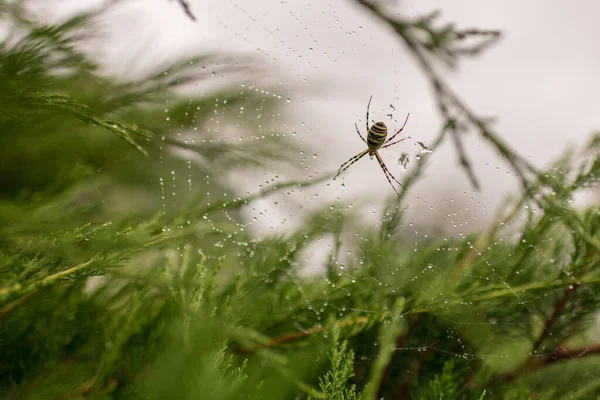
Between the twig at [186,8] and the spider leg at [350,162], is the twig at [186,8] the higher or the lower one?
the higher one

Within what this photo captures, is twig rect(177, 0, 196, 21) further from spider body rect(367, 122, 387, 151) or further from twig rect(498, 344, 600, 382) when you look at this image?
twig rect(498, 344, 600, 382)

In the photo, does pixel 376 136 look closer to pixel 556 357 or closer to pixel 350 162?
pixel 350 162

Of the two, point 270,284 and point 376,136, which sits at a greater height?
point 376,136

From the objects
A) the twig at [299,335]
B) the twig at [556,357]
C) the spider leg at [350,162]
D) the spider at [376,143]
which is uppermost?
the spider at [376,143]

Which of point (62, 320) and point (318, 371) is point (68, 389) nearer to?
point (62, 320)

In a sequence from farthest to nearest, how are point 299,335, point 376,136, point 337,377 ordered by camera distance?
1. point 376,136
2. point 299,335
3. point 337,377

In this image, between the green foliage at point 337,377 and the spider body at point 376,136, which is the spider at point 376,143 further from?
the green foliage at point 337,377

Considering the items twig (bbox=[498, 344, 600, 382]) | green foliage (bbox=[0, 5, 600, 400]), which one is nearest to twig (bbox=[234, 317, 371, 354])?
green foliage (bbox=[0, 5, 600, 400])

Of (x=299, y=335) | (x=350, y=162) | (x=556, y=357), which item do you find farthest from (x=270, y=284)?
(x=556, y=357)

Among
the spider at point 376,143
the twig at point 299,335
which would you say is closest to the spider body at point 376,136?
the spider at point 376,143
